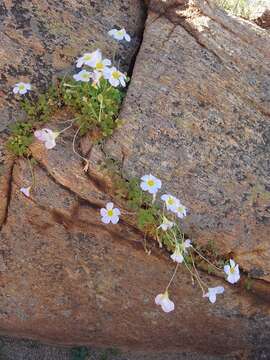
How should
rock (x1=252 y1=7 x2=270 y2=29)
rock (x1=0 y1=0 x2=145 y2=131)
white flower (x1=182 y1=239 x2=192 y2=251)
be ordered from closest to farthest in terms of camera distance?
white flower (x1=182 y1=239 x2=192 y2=251)
rock (x1=0 y1=0 x2=145 y2=131)
rock (x1=252 y1=7 x2=270 y2=29)

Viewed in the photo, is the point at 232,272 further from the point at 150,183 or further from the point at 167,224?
the point at 150,183

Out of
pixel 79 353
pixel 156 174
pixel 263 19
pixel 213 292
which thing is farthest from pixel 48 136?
pixel 263 19

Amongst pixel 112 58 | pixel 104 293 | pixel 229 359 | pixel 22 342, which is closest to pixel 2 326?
pixel 22 342

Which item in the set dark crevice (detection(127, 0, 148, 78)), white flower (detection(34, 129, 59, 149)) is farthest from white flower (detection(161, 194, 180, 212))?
dark crevice (detection(127, 0, 148, 78))

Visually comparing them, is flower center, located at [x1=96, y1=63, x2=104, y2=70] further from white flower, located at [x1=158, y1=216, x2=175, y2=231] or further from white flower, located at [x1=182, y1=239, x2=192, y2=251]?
white flower, located at [x1=182, y1=239, x2=192, y2=251]

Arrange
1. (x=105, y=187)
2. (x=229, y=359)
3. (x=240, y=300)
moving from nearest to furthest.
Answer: (x=105, y=187), (x=240, y=300), (x=229, y=359)

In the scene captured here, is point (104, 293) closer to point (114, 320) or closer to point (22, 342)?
point (114, 320)
